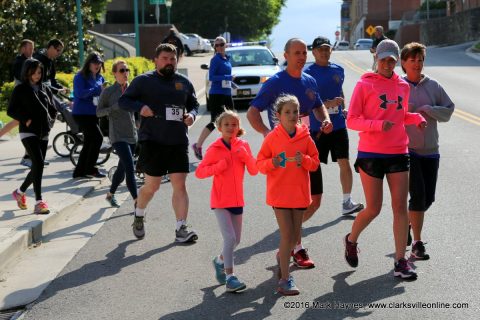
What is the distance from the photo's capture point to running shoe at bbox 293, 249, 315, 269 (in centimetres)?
717

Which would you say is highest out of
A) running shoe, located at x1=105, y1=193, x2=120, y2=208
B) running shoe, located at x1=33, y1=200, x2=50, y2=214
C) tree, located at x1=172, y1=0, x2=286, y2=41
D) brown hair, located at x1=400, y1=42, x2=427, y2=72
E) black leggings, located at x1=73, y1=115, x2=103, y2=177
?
tree, located at x1=172, y1=0, x2=286, y2=41

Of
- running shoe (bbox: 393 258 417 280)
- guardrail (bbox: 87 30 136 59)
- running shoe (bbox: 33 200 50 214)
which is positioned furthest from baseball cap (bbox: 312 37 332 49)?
guardrail (bbox: 87 30 136 59)

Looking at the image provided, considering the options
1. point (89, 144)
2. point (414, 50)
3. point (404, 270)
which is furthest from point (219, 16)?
point (404, 270)

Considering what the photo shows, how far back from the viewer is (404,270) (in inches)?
261

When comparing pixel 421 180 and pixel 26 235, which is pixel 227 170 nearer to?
pixel 421 180

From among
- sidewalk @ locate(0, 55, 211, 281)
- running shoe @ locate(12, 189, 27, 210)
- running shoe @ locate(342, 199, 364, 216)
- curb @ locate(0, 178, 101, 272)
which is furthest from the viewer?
running shoe @ locate(12, 189, 27, 210)

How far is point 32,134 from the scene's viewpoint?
378 inches

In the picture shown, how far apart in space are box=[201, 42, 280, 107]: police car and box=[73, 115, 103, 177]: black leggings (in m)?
9.98

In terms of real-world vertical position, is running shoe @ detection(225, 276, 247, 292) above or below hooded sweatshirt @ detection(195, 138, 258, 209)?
below

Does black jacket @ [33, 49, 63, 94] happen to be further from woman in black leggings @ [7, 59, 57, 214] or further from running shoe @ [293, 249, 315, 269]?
running shoe @ [293, 249, 315, 269]

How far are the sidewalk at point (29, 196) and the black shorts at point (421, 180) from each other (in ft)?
11.8

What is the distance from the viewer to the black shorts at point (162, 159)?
840 cm

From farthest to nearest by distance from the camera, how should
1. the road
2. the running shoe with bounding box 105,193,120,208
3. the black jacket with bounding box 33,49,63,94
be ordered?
1. the black jacket with bounding box 33,49,63,94
2. the running shoe with bounding box 105,193,120,208
3. the road

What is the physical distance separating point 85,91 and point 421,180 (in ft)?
20.4
